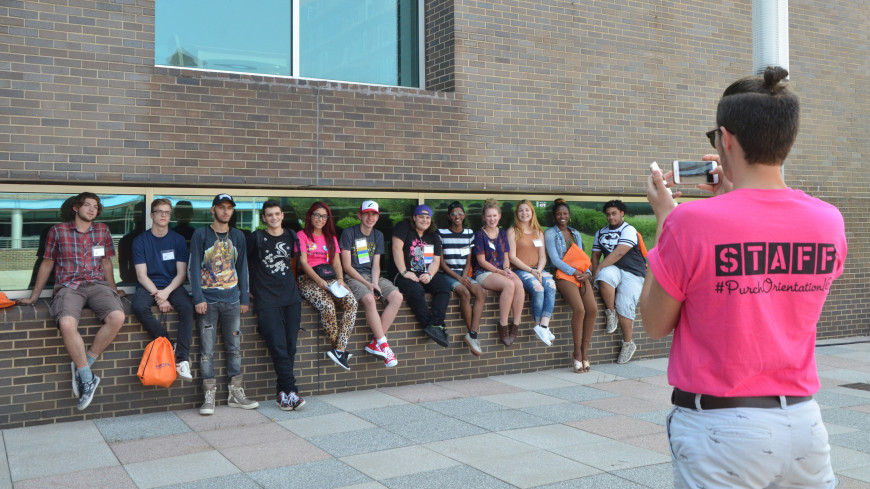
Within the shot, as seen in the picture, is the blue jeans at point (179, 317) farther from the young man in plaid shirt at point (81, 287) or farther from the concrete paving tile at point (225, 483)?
the concrete paving tile at point (225, 483)

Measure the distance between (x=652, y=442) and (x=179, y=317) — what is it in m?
4.45

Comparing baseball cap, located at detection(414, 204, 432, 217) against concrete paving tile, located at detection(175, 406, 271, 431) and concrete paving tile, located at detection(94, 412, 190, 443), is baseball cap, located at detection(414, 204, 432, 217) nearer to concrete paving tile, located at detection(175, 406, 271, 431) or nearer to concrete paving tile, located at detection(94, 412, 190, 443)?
concrete paving tile, located at detection(175, 406, 271, 431)

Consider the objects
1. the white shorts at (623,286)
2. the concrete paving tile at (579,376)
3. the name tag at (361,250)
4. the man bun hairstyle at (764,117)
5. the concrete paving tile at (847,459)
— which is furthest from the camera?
the white shorts at (623,286)

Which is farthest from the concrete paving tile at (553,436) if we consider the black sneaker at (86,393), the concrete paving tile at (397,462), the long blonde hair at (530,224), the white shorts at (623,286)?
the black sneaker at (86,393)

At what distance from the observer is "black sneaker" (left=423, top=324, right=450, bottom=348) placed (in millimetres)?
8898

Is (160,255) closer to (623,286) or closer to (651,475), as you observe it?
(651,475)

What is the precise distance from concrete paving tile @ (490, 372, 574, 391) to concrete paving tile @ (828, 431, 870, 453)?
9.88 ft

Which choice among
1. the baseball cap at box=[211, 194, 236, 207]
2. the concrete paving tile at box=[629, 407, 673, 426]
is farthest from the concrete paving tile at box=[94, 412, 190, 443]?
the concrete paving tile at box=[629, 407, 673, 426]

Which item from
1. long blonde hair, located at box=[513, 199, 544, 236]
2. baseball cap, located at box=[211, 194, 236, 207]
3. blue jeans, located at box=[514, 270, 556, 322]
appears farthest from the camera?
long blonde hair, located at box=[513, 199, 544, 236]

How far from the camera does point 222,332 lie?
7863 mm

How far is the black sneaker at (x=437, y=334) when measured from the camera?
29.2 ft

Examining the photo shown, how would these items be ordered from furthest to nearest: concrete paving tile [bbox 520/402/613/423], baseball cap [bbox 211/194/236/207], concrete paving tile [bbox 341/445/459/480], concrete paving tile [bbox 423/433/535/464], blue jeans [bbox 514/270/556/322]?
blue jeans [bbox 514/270/556/322], baseball cap [bbox 211/194/236/207], concrete paving tile [bbox 520/402/613/423], concrete paving tile [bbox 423/433/535/464], concrete paving tile [bbox 341/445/459/480]

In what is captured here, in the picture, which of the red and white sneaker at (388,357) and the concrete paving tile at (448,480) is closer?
the concrete paving tile at (448,480)

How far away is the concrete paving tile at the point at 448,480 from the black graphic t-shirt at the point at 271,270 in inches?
115
